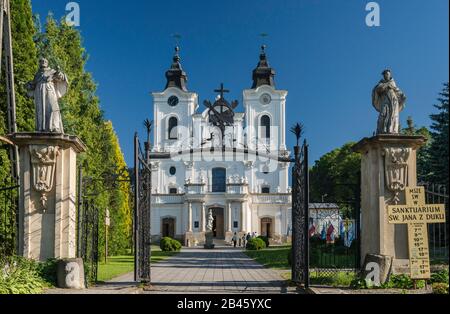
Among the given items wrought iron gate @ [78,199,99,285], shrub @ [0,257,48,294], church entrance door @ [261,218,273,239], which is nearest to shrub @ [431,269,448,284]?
wrought iron gate @ [78,199,99,285]

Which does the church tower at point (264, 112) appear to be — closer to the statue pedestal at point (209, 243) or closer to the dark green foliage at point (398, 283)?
the statue pedestal at point (209, 243)

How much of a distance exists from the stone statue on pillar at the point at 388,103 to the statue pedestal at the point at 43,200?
5.84 m

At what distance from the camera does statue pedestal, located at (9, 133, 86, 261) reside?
10977 mm

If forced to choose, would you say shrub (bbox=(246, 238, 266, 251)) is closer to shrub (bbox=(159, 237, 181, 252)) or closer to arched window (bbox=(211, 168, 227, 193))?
shrub (bbox=(159, 237, 181, 252))

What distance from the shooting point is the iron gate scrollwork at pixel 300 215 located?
1195 centimetres

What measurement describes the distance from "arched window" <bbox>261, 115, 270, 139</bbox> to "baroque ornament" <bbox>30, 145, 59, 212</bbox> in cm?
5821

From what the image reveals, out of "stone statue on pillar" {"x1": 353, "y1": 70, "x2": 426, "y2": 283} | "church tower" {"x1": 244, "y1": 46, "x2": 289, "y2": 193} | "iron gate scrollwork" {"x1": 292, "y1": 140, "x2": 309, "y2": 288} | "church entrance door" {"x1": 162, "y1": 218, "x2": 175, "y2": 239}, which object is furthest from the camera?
"church tower" {"x1": 244, "y1": 46, "x2": 289, "y2": 193}

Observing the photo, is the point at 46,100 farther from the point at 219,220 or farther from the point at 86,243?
the point at 219,220

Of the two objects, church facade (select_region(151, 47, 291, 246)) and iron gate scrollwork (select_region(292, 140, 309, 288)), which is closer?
iron gate scrollwork (select_region(292, 140, 309, 288))

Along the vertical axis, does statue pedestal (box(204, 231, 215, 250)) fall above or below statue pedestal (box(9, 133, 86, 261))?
below

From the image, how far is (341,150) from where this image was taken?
2527 inches

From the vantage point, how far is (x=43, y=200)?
11047mm

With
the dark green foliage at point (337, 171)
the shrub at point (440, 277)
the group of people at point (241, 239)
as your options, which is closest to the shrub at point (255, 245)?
the group of people at point (241, 239)

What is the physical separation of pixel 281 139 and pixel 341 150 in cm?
718
